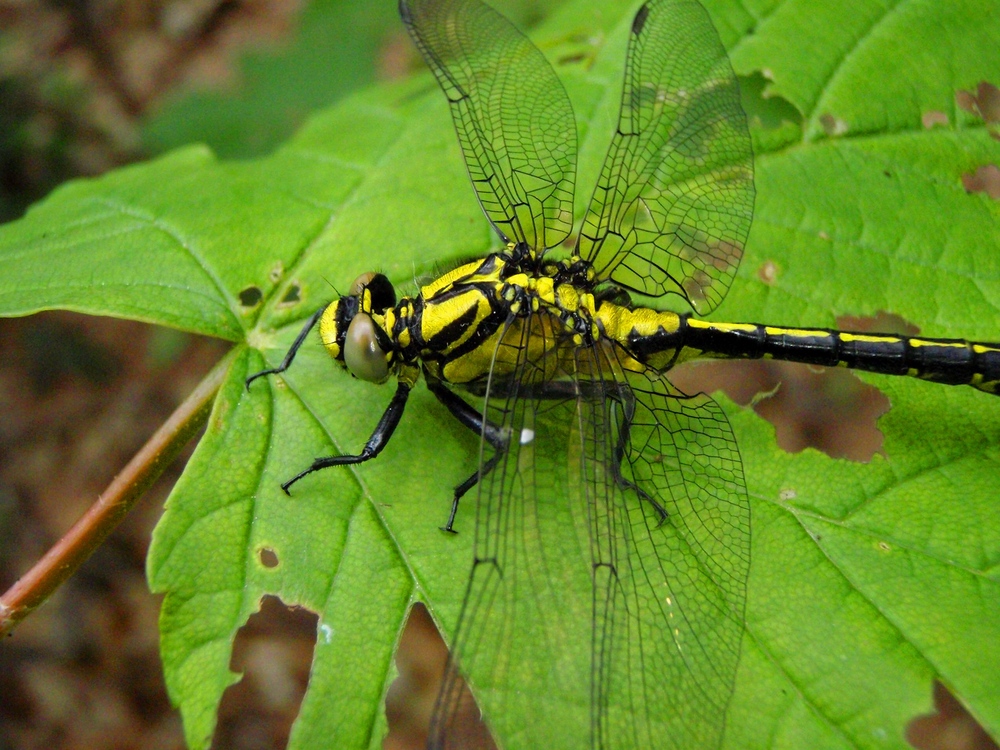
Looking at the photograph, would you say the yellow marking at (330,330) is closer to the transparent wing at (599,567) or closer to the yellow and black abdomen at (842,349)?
the transparent wing at (599,567)

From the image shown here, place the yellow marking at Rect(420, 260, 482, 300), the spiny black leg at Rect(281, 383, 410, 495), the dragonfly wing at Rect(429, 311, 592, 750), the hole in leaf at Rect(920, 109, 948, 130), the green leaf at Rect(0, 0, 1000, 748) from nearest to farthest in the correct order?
the dragonfly wing at Rect(429, 311, 592, 750)
the green leaf at Rect(0, 0, 1000, 748)
the spiny black leg at Rect(281, 383, 410, 495)
the yellow marking at Rect(420, 260, 482, 300)
the hole in leaf at Rect(920, 109, 948, 130)

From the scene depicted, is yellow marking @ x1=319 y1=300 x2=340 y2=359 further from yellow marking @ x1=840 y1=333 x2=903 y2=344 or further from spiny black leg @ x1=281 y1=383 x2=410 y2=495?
yellow marking @ x1=840 y1=333 x2=903 y2=344

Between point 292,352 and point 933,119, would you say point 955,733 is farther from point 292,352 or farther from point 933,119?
point 292,352

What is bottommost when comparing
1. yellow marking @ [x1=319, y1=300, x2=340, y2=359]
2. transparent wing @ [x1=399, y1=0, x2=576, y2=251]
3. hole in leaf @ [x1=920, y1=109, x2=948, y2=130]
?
yellow marking @ [x1=319, y1=300, x2=340, y2=359]

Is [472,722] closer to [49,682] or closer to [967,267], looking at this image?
[967,267]

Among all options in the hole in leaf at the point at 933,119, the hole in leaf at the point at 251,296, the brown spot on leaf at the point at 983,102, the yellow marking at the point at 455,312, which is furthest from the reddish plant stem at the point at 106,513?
the brown spot on leaf at the point at 983,102

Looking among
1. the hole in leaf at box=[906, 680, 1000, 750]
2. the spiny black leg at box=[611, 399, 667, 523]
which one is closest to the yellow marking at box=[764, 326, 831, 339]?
the spiny black leg at box=[611, 399, 667, 523]
